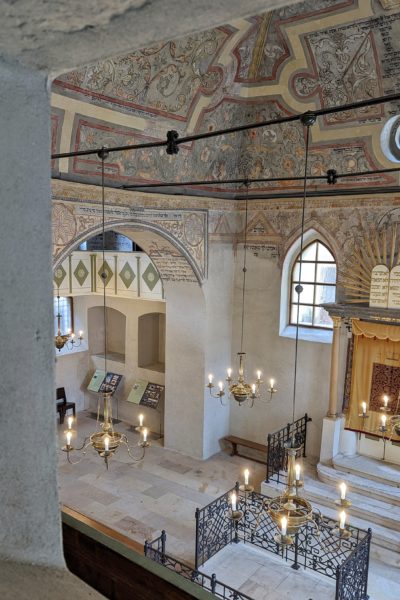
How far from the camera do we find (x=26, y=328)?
4.82ft

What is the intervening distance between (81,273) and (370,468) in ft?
26.2

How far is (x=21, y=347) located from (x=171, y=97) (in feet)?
25.7

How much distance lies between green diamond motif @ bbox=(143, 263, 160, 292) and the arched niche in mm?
2470

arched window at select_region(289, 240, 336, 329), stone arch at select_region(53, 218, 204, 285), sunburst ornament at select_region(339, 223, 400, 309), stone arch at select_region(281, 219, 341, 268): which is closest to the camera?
sunburst ornament at select_region(339, 223, 400, 309)

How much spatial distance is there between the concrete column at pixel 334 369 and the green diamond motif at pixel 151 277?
173 inches

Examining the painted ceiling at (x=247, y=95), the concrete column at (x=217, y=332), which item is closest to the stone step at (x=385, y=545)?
the concrete column at (x=217, y=332)

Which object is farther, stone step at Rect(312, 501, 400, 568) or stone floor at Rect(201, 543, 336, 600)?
stone step at Rect(312, 501, 400, 568)

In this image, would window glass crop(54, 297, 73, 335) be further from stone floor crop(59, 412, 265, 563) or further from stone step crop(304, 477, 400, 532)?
stone step crop(304, 477, 400, 532)

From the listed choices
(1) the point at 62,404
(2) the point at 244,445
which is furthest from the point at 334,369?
(1) the point at 62,404

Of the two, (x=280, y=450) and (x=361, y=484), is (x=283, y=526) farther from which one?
(x=280, y=450)

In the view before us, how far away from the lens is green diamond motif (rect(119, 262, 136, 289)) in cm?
1292

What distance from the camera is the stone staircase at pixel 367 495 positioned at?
27.4ft

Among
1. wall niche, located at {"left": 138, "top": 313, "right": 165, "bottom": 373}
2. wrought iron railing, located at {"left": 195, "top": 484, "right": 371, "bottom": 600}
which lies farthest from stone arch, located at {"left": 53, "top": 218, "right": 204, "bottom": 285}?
wrought iron railing, located at {"left": 195, "top": 484, "right": 371, "bottom": 600}

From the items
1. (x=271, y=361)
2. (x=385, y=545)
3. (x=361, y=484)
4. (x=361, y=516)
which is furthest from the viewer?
(x=271, y=361)
